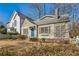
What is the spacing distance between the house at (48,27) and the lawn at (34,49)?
12 centimetres

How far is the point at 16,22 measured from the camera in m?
3.69

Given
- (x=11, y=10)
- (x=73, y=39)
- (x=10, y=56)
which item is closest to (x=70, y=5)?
(x=73, y=39)

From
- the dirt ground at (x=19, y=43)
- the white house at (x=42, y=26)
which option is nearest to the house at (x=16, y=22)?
the white house at (x=42, y=26)

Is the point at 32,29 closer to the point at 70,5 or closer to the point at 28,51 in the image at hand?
the point at 28,51

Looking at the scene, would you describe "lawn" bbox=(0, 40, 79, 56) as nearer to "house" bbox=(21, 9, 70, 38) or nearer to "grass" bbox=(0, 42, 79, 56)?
"grass" bbox=(0, 42, 79, 56)

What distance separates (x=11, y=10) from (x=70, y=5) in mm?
791

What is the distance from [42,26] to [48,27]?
8 cm

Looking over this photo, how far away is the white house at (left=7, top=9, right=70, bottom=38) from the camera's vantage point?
143 inches

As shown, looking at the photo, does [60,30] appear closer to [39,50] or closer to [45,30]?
[45,30]

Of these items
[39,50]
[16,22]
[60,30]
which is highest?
[16,22]

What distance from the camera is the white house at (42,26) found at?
12.0 ft

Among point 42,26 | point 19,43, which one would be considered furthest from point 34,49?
point 42,26

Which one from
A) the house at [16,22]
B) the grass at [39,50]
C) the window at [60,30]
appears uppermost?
the house at [16,22]

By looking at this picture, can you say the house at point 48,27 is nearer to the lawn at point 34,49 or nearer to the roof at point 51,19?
the roof at point 51,19
